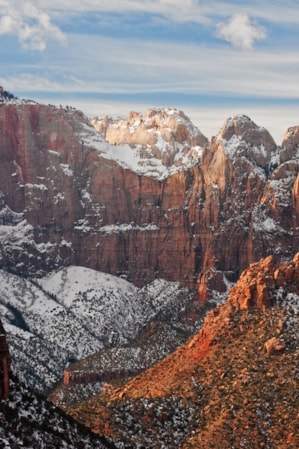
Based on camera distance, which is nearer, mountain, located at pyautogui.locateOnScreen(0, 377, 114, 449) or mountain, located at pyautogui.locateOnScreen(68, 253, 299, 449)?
mountain, located at pyautogui.locateOnScreen(0, 377, 114, 449)

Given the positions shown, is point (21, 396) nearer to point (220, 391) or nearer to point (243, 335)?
point (220, 391)

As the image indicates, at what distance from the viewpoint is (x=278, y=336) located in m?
129

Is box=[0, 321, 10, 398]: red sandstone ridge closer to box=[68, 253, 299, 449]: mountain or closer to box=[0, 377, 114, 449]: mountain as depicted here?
box=[0, 377, 114, 449]: mountain

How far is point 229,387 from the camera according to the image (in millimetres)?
122062

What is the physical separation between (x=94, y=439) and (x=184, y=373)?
42595 mm

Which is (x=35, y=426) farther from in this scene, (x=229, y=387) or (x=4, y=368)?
(x=229, y=387)

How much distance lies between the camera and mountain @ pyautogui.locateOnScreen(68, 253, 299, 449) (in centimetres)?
11138

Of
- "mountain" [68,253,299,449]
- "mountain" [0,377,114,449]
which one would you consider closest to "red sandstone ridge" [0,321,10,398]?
"mountain" [0,377,114,449]

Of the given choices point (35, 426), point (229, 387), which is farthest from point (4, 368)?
point (229, 387)

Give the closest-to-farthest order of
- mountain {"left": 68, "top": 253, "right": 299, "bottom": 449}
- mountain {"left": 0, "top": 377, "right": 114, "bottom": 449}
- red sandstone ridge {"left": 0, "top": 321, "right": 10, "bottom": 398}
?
mountain {"left": 0, "top": 377, "right": 114, "bottom": 449} → red sandstone ridge {"left": 0, "top": 321, "right": 10, "bottom": 398} → mountain {"left": 68, "top": 253, "right": 299, "bottom": 449}

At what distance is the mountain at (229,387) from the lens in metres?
111

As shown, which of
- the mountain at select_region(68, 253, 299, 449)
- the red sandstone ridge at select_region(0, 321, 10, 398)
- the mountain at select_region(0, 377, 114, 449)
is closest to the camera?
the mountain at select_region(0, 377, 114, 449)

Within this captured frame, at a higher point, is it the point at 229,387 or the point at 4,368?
the point at 4,368

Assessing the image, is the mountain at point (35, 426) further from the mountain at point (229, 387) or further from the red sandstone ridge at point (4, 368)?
the mountain at point (229, 387)
